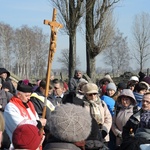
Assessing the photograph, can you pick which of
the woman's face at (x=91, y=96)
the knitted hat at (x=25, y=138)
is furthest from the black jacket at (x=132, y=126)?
the knitted hat at (x=25, y=138)

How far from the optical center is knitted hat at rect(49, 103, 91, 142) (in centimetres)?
301

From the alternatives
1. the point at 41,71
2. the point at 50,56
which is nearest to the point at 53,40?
the point at 50,56

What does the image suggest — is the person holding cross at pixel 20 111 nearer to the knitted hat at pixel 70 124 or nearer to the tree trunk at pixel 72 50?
the knitted hat at pixel 70 124

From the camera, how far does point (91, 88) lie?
5941mm

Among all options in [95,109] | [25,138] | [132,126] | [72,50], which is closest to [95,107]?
[95,109]

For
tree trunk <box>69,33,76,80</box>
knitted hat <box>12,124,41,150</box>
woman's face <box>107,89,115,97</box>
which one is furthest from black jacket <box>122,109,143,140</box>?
tree trunk <box>69,33,76,80</box>

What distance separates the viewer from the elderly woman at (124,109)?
5.98 m

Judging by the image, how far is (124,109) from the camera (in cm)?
605

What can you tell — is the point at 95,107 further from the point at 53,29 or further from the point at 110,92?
the point at 110,92

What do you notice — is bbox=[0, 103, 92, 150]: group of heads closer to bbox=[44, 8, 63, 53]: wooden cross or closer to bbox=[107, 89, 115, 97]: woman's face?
bbox=[44, 8, 63, 53]: wooden cross

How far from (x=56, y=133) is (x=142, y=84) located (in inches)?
169

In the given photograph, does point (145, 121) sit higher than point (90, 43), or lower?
lower

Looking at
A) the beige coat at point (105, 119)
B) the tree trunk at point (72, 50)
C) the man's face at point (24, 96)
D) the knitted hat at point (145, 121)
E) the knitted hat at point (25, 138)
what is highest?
the tree trunk at point (72, 50)

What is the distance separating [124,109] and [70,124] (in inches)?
124
